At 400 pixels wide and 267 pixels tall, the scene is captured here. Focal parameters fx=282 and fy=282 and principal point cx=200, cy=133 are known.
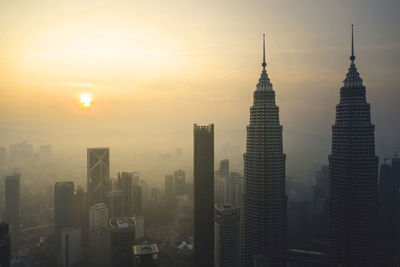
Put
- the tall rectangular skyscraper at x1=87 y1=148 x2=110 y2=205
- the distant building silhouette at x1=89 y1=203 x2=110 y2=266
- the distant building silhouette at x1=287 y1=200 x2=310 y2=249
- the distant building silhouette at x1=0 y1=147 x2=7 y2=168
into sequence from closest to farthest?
1. the distant building silhouette at x1=0 y1=147 x2=7 y2=168
2. the distant building silhouette at x1=89 y1=203 x2=110 y2=266
3. the distant building silhouette at x1=287 y1=200 x2=310 y2=249
4. the tall rectangular skyscraper at x1=87 y1=148 x2=110 y2=205

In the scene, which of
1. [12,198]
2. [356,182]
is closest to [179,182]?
[12,198]

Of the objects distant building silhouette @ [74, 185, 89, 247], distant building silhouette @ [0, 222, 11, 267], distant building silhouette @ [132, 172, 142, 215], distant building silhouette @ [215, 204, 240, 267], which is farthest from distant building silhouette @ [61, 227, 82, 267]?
distant building silhouette @ [215, 204, 240, 267]

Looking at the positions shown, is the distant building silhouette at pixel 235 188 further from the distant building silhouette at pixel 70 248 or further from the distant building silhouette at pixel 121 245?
the distant building silhouette at pixel 70 248

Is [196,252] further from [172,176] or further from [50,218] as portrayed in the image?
[50,218]

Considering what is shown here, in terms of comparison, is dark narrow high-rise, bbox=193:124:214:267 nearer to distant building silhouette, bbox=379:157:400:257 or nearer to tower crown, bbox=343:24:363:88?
tower crown, bbox=343:24:363:88

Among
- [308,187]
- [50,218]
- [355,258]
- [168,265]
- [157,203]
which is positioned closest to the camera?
[355,258]

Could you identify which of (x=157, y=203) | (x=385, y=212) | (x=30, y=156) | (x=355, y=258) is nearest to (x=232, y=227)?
(x=355, y=258)

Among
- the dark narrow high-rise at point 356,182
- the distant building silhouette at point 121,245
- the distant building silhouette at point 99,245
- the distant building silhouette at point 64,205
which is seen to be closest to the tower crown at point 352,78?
the dark narrow high-rise at point 356,182
